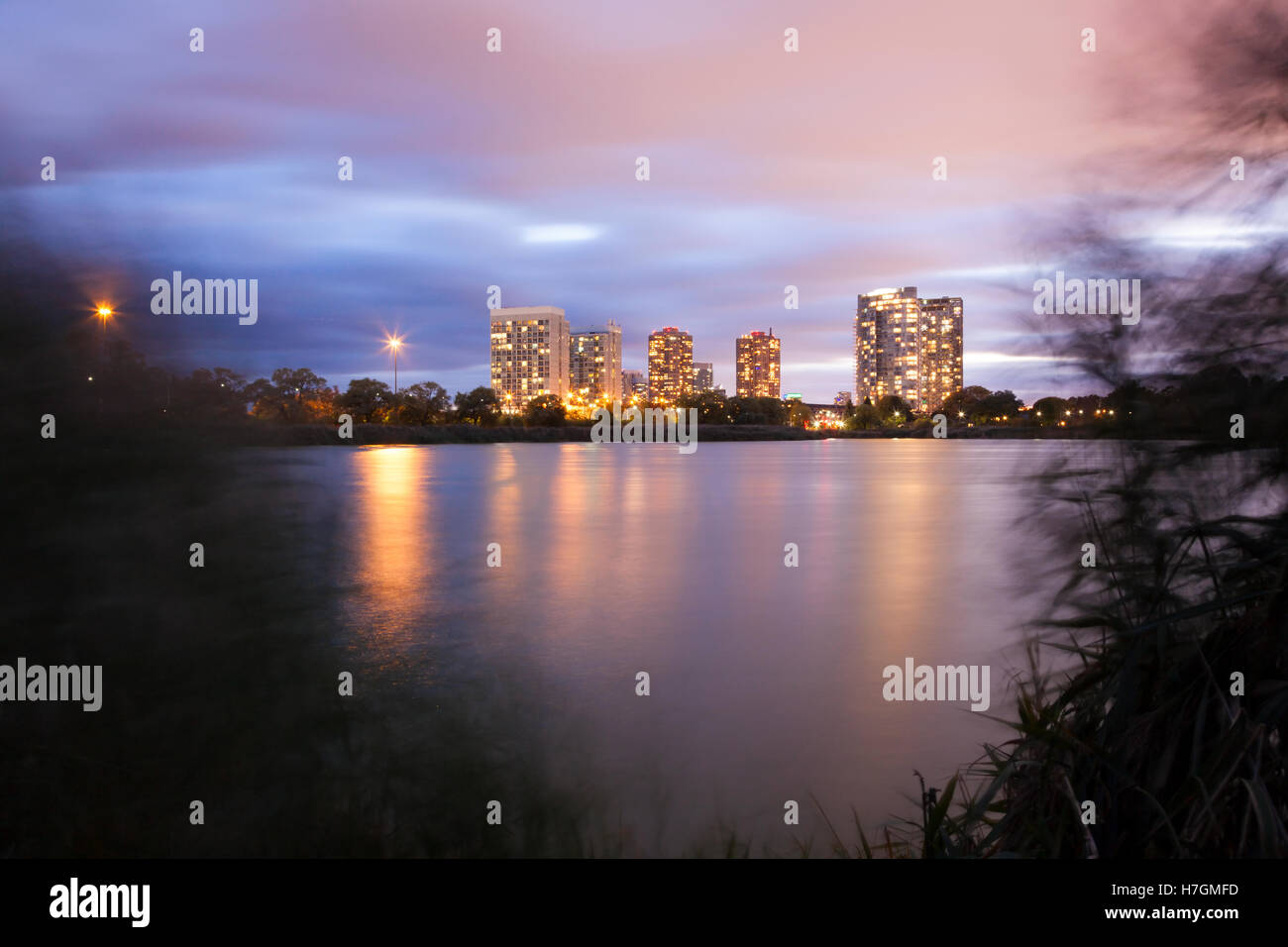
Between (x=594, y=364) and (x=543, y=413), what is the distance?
25313 mm

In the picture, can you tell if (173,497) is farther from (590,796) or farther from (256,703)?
(590,796)

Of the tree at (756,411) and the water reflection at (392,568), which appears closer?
the water reflection at (392,568)

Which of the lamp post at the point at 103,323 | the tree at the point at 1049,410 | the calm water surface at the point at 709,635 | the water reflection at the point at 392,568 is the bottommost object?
the calm water surface at the point at 709,635

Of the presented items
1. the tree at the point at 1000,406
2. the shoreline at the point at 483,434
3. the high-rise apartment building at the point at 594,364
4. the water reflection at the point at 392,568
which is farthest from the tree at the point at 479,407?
the tree at the point at 1000,406

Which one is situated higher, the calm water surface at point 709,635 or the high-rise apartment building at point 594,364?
the high-rise apartment building at point 594,364

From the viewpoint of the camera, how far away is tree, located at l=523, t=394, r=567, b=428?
88812 millimetres

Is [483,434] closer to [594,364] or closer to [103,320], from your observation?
[594,364]

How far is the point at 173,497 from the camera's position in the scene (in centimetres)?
397

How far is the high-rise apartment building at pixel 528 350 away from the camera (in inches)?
2427

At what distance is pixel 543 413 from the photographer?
295 ft

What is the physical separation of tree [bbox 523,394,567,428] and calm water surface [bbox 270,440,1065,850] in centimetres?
7006

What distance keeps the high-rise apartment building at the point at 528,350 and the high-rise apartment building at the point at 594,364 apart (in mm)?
28799

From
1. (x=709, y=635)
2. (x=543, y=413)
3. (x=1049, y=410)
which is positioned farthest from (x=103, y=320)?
(x=543, y=413)

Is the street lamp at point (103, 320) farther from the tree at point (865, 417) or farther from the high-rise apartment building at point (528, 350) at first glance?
the tree at point (865, 417)
